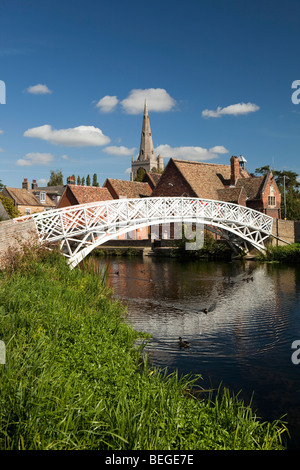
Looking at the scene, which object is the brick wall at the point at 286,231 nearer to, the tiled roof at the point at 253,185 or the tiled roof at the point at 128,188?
the tiled roof at the point at 253,185

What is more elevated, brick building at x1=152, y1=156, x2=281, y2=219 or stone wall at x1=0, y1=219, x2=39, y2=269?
brick building at x1=152, y1=156, x2=281, y2=219

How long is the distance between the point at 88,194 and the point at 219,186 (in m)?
14.7

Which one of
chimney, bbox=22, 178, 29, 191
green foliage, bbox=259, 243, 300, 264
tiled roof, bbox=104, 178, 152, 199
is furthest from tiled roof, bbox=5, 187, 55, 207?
green foliage, bbox=259, 243, 300, 264

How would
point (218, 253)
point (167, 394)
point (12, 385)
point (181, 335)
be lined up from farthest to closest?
point (218, 253), point (181, 335), point (167, 394), point (12, 385)

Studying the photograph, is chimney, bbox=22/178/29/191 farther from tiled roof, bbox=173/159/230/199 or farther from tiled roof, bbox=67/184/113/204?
tiled roof, bbox=173/159/230/199

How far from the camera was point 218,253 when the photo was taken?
36250 millimetres

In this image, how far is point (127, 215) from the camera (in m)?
21.6

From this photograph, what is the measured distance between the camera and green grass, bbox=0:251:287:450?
4.64 metres

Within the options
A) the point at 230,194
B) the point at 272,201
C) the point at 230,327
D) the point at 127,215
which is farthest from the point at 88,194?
the point at 230,327

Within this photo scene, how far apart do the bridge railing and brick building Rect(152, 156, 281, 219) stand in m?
6.04

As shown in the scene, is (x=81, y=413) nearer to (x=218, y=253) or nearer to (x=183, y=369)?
(x=183, y=369)

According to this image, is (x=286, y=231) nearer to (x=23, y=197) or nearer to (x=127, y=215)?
(x=127, y=215)
